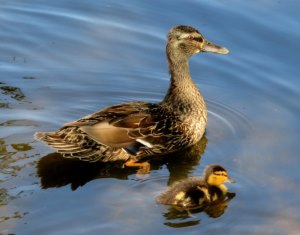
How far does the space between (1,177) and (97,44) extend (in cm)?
280

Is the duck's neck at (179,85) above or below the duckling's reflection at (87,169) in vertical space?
above

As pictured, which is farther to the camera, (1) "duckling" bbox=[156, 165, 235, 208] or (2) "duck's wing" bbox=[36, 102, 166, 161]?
(2) "duck's wing" bbox=[36, 102, 166, 161]

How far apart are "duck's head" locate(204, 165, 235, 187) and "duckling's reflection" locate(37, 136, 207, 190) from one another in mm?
384

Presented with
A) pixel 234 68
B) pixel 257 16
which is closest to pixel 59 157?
pixel 234 68

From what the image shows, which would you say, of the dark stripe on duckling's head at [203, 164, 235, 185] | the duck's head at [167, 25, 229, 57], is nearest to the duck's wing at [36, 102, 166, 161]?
the duck's head at [167, 25, 229, 57]

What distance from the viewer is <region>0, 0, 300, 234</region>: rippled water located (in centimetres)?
598

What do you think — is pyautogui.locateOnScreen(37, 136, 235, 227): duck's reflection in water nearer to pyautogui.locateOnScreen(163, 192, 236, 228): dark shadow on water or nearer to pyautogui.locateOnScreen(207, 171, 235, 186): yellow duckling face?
pyautogui.locateOnScreen(163, 192, 236, 228): dark shadow on water

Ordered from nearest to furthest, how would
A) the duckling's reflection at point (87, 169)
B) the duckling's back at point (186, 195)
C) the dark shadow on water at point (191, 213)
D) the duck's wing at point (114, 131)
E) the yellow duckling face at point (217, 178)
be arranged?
the dark shadow on water at point (191, 213) < the duckling's back at point (186, 195) < the yellow duckling face at point (217, 178) < the duckling's reflection at point (87, 169) < the duck's wing at point (114, 131)

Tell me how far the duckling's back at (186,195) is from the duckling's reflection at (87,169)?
0.34 meters

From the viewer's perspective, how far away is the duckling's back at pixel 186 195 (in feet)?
20.0

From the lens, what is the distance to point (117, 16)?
918 cm

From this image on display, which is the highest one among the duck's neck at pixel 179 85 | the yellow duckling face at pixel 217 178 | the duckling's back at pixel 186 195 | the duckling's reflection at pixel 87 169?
the duck's neck at pixel 179 85

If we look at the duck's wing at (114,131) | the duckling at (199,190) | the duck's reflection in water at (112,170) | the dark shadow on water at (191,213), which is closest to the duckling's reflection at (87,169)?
the duck's reflection in water at (112,170)

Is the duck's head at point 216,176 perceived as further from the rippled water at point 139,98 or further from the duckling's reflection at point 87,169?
the duckling's reflection at point 87,169
